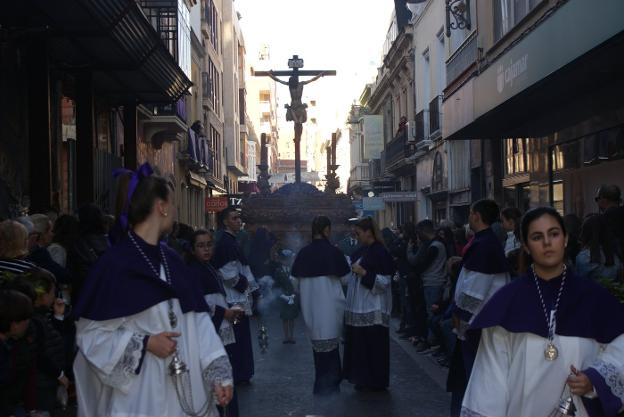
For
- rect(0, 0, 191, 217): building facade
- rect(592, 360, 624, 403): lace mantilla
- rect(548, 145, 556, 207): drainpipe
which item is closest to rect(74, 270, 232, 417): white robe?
rect(592, 360, 624, 403): lace mantilla

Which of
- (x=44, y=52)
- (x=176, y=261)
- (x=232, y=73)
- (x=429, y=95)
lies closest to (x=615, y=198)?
(x=176, y=261)

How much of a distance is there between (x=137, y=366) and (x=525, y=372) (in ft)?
5.71

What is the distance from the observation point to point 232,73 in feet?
171

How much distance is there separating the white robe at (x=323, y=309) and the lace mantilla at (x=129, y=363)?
5573mm

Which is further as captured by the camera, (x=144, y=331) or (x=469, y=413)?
(x=469, y=413)

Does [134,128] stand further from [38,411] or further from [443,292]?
[38,411]

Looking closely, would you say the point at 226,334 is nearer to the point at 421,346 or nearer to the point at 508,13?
the point at 421,346

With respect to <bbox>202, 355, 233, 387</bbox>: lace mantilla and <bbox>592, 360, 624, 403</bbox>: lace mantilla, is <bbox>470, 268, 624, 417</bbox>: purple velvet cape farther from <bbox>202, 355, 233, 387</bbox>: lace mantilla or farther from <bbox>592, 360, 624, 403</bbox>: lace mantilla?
<bbox>202, 355, 233, 387</bbox>: lace mantilla

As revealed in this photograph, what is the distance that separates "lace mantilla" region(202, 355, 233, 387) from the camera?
405 cm

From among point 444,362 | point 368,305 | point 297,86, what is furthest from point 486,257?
point 297,86

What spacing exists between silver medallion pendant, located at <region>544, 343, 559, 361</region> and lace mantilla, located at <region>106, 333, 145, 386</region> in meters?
1.80

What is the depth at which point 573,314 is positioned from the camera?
401 centimetres

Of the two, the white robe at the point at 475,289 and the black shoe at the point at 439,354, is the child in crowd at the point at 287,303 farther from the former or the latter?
the white robe at the point at 475,289

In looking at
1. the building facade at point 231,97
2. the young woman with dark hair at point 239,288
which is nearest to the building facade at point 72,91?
the young woman with dark hair at point 239,288
